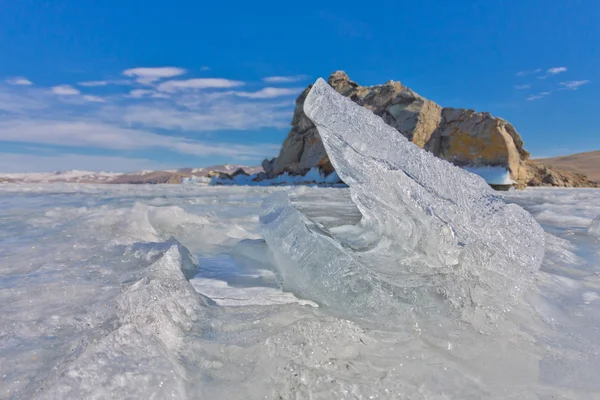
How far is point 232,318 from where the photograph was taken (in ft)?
3.92

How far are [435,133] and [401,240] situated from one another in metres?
23.6

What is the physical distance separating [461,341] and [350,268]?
425 millimetres

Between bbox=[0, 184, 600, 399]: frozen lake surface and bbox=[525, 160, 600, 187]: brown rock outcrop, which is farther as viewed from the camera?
bbox=[525, 160, 600, 187]: brown rock outcrop

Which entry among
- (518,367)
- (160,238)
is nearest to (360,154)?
(518,367)

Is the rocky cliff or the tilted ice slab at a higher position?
the rocky cliff

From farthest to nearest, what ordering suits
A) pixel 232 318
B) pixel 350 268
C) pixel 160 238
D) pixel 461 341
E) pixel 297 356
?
1. pixel 160 238
2. pixel 350 268
3. pixel 232 318
4. pixel 461 341
5. pixel 297 356

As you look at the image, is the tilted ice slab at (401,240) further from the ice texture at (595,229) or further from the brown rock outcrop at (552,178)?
the brown rock outcrop at (552,178)

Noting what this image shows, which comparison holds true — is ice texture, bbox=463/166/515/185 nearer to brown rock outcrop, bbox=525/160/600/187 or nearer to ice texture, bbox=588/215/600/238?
brown rock outcrop, bbox=525/160/600/187

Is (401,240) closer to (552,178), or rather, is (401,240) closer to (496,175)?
(496,175)

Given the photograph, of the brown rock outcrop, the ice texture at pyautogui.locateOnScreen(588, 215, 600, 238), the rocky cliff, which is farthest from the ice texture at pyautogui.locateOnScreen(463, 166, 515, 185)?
the ice texture at pyautogui.locateOnScreen(588, 215, 600, 238)

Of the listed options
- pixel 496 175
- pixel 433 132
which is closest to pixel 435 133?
pixel 433 132

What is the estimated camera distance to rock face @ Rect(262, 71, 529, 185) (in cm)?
2039

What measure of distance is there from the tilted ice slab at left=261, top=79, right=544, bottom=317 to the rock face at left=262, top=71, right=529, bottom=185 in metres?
21.2

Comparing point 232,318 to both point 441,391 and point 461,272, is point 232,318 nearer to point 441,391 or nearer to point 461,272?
point 441,391
